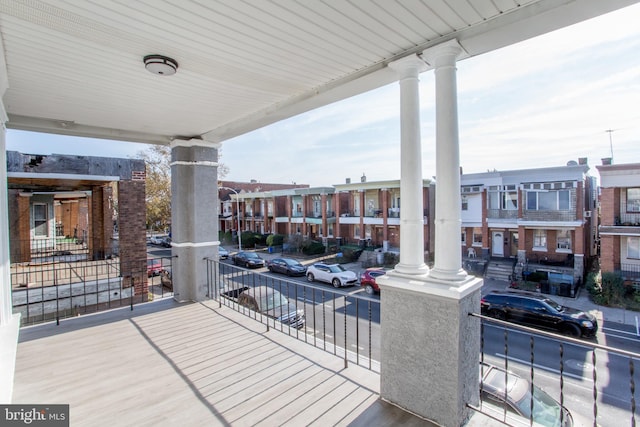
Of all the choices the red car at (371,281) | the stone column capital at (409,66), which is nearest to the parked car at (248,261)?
the red car at (371,281)

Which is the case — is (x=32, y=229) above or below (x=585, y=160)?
below

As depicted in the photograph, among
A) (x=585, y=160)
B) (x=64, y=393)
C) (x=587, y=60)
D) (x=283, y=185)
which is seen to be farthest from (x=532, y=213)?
(x=283, y=185)

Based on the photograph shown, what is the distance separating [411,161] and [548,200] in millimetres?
15936

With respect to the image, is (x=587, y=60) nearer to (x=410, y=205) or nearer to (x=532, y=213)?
(x=410, y=205)

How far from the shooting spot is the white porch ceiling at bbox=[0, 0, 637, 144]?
6.33 feet

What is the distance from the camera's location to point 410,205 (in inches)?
101

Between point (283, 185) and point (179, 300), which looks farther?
point (283, 185)

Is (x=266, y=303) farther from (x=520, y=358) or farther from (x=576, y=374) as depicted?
(x=576, y=374)

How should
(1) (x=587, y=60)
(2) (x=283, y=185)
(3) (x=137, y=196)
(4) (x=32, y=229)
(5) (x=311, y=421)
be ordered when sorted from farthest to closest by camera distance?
(2) (x=283, y=185)
(4) (x=32, y=229)
(3) (x=137, y=196)
(1) (x=587, y=60)
(5) (x=311, y=421)

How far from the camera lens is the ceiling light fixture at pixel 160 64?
250 centimetres

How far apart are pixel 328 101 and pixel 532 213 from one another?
1550 cm

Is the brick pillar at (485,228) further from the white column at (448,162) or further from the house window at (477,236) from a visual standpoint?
the white column at (448,162)

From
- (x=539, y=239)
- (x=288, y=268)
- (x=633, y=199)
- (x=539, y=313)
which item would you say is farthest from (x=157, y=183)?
(x=633, y=199)

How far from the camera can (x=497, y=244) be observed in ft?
55.9
